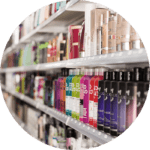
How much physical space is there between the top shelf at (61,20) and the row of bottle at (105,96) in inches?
20.1

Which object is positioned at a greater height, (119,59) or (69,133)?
(119,59)

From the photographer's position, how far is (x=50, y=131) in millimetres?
2305

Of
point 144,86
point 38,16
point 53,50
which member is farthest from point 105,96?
point 38,16

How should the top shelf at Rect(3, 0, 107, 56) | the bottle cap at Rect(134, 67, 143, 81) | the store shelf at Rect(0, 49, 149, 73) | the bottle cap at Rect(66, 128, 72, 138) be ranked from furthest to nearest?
the bottle cap at Rect(66, 128, 72, 138) → the top shelf at Rect(3, 0, 107, 56) → the bottle cap at Rect(134, 67, 143, 81) → the store shelf at Rect(0, 49, 149, 73)

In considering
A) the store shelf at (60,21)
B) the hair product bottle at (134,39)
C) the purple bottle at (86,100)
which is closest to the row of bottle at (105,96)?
the purple bottle at (86,100)

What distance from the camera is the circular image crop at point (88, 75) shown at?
1.25 metres

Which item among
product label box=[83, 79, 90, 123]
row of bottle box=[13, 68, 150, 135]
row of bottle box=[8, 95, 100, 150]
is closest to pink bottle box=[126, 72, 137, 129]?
row of bottle box=[13, 68, 150, 135]

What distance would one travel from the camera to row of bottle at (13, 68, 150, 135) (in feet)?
4.06

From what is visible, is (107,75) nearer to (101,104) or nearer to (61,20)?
(101,104)

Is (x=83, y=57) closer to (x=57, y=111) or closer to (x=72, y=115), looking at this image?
(x=72, y=115)

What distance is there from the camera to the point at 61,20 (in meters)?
2.07

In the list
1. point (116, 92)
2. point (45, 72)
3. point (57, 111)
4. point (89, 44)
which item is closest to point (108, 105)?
point (116, 92)

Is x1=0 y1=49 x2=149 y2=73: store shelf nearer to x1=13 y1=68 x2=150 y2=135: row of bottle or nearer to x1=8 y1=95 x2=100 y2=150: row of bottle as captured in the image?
x1=13 y1=68 x2=150 y2=135: row of bottle

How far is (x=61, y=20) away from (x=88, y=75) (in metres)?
0.75
